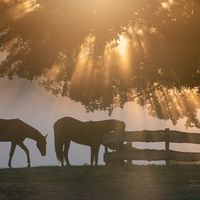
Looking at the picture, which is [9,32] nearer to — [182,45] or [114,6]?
[114,6]

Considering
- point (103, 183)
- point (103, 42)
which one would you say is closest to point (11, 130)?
point (103, 42)

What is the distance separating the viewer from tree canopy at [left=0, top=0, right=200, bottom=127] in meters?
19.3

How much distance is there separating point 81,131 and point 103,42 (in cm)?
882

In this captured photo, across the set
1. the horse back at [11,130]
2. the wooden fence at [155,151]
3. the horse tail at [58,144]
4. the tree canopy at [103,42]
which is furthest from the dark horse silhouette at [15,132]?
the wooden fence at [155,151]

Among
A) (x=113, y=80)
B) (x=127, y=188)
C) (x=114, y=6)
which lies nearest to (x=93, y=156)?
(x=113, y=80)

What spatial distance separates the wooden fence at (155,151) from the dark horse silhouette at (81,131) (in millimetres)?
5714

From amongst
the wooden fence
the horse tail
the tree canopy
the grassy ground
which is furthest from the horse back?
the grassy ground

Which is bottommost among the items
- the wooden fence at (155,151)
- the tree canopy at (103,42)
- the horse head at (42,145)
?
the wooden fence at (155,151)

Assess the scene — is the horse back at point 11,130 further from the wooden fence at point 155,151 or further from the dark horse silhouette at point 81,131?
the wooden fence at point 155,151

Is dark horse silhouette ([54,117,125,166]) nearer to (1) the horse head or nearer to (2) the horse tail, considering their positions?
(2) the horse tail

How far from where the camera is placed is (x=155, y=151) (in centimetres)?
1973

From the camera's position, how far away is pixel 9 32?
22.7m

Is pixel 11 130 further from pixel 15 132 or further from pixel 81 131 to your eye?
pixel 81 131

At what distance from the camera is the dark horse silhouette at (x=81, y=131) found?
26984mm
